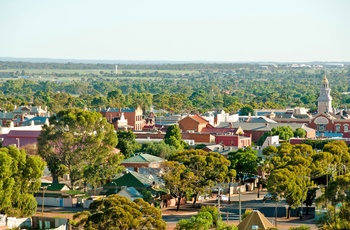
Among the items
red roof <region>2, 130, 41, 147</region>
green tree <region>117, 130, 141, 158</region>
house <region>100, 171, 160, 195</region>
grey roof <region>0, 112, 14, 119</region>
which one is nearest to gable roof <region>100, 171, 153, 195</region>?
house <region>100, 171, 160, 195</region>

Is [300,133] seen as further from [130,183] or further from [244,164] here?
[130,183]

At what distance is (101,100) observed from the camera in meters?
155

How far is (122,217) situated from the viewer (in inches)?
1693

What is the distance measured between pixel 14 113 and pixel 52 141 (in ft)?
178

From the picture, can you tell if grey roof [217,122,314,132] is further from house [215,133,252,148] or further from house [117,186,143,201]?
house [117,186,143,201]

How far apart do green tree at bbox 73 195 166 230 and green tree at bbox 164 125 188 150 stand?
1630 inches

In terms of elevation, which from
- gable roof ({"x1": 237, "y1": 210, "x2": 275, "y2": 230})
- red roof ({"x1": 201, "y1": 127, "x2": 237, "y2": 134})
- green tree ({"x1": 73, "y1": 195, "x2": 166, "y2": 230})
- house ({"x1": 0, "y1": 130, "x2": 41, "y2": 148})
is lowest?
red roof ({"x1": 201, "y1": 127, "x2": 237, "y2": 134})

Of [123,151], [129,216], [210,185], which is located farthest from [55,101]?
[129,216]

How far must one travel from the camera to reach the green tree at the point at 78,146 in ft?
225

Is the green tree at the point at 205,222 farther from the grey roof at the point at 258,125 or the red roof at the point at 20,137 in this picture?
the grey roof at the point at 258,125

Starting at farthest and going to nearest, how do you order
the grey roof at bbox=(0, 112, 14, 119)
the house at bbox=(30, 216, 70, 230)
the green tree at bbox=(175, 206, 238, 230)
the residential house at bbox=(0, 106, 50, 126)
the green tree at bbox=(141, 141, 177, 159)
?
the grey roof at bbox=(0, 112, 14, 119) → the residential house at bbox=(0, 106, 50, 126) → the green tree at bbox=(141, 141, 177, 159) → the house at bbox=(30, 216, 70, 230) → the green tree at bbox=(175, 206, 238, 230)

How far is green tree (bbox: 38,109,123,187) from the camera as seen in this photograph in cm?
6844

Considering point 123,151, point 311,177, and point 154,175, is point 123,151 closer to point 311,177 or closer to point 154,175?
point 154,175

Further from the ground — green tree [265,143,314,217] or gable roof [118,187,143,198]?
green tree [265,143,314,217]
